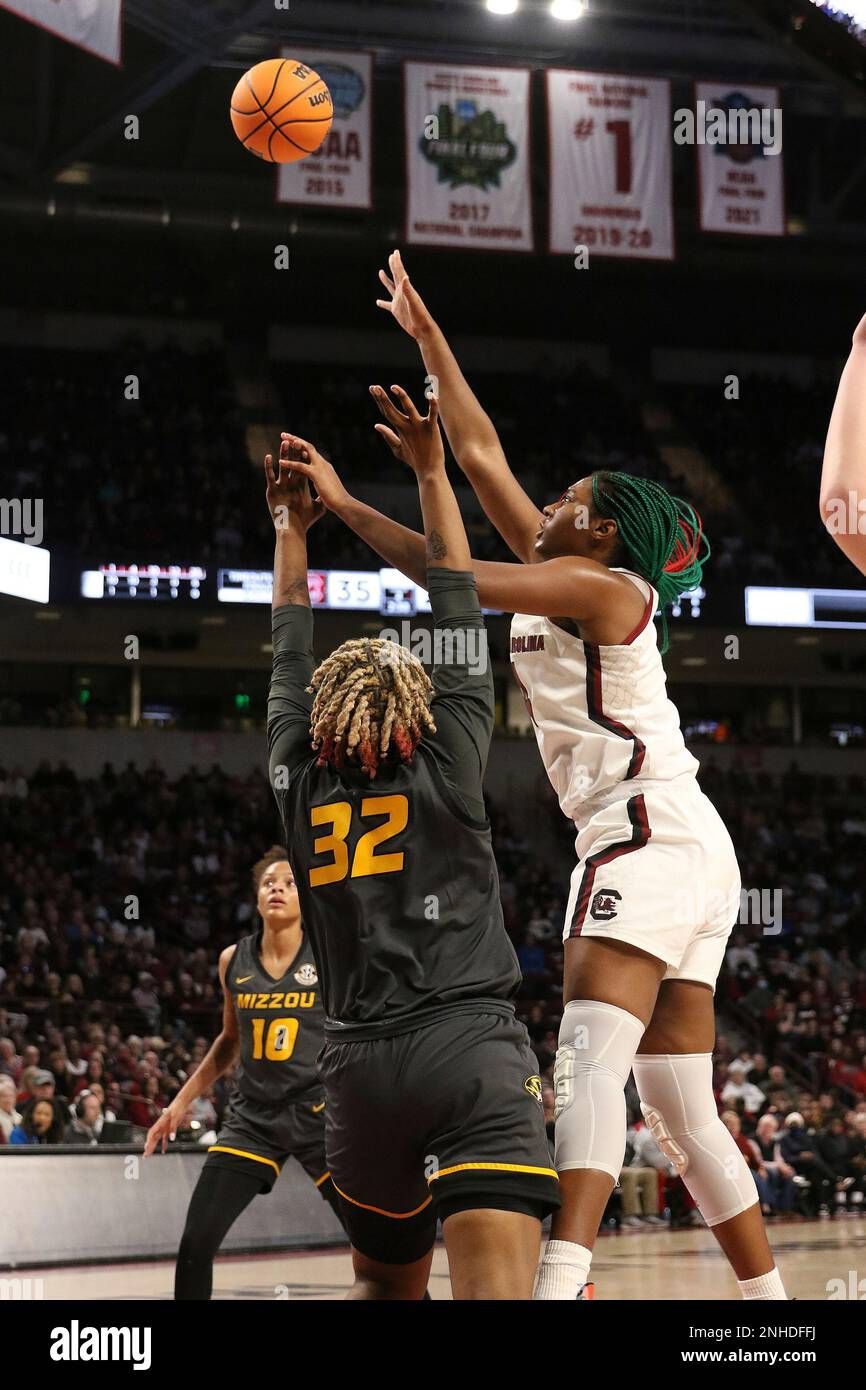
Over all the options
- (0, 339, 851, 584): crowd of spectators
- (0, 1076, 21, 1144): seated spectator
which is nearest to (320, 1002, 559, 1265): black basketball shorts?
(0, 1076, 21, 1144): seated spectator

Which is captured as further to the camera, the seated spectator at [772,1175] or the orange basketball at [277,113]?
the seated spectator at [772,1175]

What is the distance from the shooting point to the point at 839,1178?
1363 cm

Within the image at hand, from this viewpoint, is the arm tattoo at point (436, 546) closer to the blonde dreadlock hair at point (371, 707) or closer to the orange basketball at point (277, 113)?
the blonde dreadlock hair at point (371, 707)

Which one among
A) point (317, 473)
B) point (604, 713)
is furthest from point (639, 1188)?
point (317, 473)

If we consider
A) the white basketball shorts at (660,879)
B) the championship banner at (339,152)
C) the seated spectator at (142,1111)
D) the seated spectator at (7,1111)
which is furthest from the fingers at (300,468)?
the championship banner at (339,152)

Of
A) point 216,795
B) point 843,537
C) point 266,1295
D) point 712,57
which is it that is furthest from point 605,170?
point 843,537

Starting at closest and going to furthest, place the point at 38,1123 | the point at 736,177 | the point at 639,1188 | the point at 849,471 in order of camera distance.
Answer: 1. the point at 849,471
2. the point at 38,1123
3. the point at 639,1188
4. the point at 736,177

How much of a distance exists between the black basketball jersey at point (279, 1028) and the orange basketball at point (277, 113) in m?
3.78

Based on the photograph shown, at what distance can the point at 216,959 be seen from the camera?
17.3 m

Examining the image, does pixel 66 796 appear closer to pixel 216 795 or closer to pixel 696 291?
pixel 216 795

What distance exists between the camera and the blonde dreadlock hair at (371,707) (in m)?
3.15

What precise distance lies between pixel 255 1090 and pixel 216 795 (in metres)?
15.0

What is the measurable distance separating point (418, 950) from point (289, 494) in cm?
121

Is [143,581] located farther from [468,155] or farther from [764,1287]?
[764,1287]
